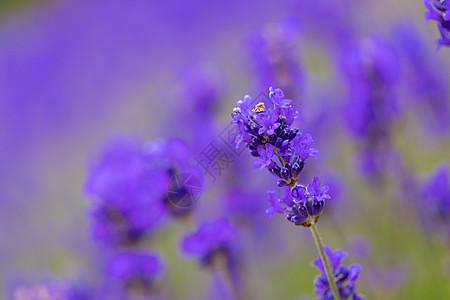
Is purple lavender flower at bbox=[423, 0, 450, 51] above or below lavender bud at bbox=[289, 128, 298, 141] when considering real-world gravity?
above

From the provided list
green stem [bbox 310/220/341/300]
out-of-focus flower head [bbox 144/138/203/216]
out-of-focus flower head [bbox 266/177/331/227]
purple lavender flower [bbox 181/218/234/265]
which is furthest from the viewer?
purple lavender flower [bbox 181/218/234/265]

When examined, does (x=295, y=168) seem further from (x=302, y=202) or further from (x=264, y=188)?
(x=264, y=188)

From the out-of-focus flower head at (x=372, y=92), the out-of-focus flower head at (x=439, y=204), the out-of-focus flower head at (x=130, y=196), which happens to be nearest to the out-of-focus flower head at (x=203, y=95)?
the out-of-focus flower head at (x=130, y=196)

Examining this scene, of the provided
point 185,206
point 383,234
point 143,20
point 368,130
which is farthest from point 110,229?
point 143,20

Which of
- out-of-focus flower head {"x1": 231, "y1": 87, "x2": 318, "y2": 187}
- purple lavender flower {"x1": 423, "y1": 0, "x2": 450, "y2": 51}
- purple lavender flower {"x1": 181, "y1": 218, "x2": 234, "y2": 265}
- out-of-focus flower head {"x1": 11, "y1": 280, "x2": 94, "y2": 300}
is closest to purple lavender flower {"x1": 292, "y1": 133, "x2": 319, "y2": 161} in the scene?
out-of-focus flower head {"x1": 231, "y1": 87, "x2": 318, "y2": 187}

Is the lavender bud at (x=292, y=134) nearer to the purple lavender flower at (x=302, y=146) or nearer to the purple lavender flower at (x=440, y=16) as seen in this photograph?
the purple lavender flower at (x=302, y=146)

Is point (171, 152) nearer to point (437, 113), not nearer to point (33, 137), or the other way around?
point (437, 113)

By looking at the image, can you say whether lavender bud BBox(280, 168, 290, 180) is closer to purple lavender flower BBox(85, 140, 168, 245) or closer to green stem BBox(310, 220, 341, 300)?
green stem BBox(310, 220, 341, 300)
